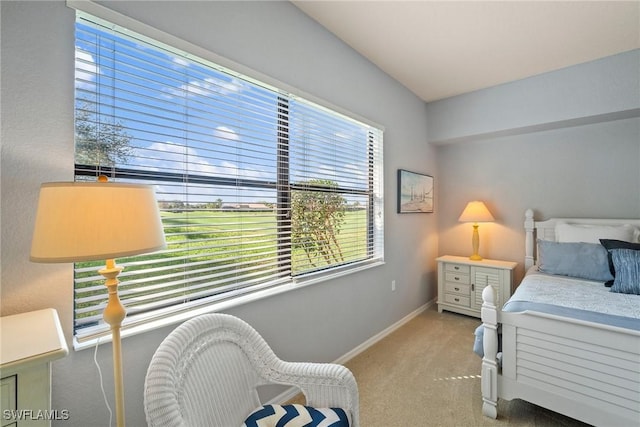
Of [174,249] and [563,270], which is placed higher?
[174,249]

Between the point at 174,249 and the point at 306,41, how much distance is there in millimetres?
1738

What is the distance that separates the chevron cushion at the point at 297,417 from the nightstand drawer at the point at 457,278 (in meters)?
2.75

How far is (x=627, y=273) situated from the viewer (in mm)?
1959

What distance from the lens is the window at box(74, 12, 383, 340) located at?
1.19 metres

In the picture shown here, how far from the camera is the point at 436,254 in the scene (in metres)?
4.00

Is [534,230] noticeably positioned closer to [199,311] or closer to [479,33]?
[479,33]

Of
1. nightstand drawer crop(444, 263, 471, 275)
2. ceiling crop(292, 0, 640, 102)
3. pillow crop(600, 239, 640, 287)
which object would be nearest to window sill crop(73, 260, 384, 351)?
nightstand drawer crop(444, 263, 471, 275)

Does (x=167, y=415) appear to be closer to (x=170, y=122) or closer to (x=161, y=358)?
(x=161, y=358)

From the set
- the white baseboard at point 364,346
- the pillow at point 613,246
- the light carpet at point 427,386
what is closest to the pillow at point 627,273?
the pillow at point 613,246

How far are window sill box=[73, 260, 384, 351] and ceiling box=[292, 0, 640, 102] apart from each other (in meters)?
2.01

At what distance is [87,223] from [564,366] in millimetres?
2367

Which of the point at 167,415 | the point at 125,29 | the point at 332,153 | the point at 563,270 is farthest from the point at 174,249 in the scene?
the point at 563,270

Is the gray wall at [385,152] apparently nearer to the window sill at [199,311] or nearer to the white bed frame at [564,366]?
the window sill at [199,311]
